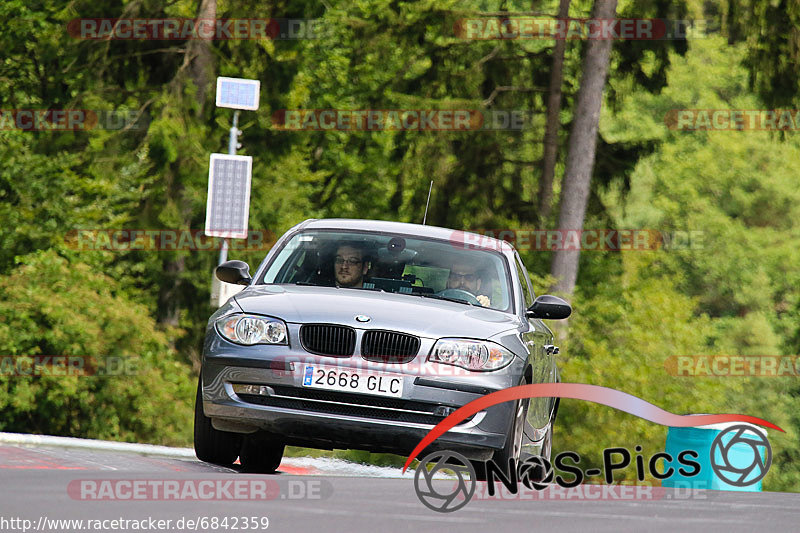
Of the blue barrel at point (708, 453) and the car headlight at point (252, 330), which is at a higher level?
the car headlight at point (252, 330)

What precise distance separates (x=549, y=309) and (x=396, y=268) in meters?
1.14

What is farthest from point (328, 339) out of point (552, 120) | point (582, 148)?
point (552, 120)

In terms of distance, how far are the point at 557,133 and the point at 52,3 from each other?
468 inches

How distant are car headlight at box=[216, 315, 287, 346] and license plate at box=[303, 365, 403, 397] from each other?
0.96 ft

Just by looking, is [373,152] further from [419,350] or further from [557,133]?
[419,350]

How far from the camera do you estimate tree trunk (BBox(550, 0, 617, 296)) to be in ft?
87.4

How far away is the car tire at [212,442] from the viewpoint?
30.5 feet

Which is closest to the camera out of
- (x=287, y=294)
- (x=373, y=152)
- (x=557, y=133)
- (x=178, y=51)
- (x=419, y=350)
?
(x=419, y=350)

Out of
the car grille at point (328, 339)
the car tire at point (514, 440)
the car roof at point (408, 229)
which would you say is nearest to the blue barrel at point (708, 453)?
the car roof at point (408, 229)

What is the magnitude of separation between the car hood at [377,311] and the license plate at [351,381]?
0.97 ft

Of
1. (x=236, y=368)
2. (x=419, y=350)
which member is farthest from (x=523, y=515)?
(x=236, y=368)

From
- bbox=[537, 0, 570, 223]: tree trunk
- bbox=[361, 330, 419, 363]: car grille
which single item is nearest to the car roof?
bbox=[361, 330, 419, 363]: car grille

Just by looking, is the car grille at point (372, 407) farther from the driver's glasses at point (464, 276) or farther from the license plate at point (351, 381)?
the driver's glasses at point (464, 276)

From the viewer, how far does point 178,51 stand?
29.7 meters
